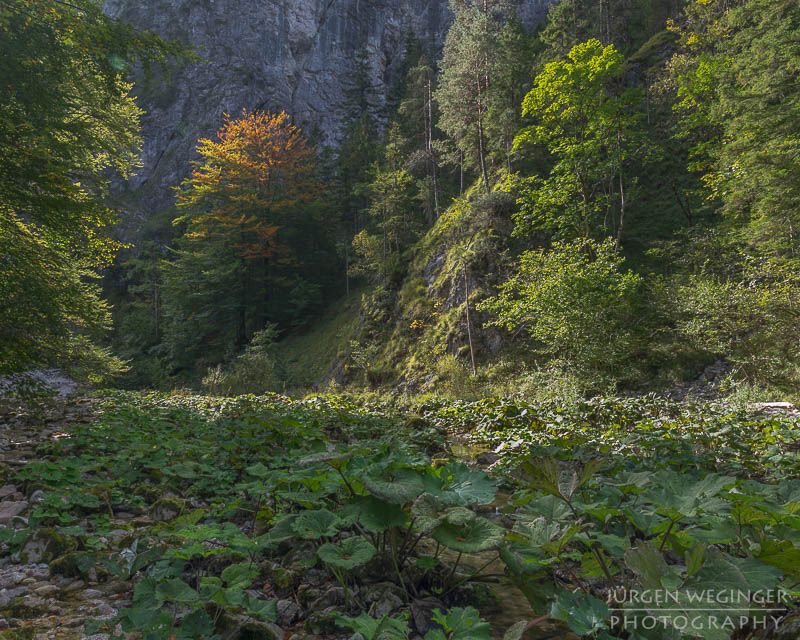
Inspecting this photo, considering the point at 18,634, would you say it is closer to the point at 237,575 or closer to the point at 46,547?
the point at 237,575

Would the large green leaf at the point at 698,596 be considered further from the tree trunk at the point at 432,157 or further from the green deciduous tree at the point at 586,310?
the tree trunk at the point at 432,157

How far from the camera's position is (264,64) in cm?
3866

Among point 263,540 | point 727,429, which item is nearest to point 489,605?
point 263,540

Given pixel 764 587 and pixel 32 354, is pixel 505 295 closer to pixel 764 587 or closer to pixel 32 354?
pixel 32 354

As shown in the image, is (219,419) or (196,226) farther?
(196,226)

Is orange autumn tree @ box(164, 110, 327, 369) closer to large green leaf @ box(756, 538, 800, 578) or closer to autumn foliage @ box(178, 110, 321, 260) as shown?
autumn foliage @ box(178, 110, 321, 260)

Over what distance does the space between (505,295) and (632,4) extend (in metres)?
24.5

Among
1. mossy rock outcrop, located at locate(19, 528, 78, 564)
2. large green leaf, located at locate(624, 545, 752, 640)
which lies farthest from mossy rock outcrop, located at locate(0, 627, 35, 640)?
large green leaf, located at locate(624, 545, 752, 640)

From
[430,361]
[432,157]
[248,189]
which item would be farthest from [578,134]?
[248,189]

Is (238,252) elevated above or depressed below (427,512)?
above

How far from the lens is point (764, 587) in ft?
3.57

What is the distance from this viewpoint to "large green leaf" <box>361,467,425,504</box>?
58.3 inches

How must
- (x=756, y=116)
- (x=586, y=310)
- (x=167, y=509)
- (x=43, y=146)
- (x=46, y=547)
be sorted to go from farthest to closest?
(x=756, y=116) → (x=586, y=310) → (x=43, y=146) → (x=167, y=509) → (x=46, y=547)

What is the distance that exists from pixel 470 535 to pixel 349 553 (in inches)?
18.3
